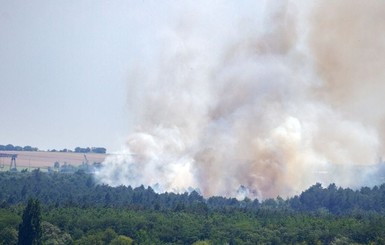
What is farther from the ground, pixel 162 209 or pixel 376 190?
pixel 376 190

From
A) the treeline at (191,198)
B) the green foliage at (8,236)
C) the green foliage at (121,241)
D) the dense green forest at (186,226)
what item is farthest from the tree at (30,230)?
the treeline at (191,198)

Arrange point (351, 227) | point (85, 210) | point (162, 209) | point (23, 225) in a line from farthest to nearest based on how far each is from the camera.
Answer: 1. point (162, 209)
2. point (85, 210)
3. point (351, 227)
4. point (23, 225)

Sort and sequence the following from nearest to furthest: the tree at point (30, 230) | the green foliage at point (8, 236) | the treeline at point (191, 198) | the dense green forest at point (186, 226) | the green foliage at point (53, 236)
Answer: the tree at point (30, 230), the green foliage at point (8, 236), the green foliage at point (53, 236), the dense green forest at point (186, 226), the treeline at point (191, 198)

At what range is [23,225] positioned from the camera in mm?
81188

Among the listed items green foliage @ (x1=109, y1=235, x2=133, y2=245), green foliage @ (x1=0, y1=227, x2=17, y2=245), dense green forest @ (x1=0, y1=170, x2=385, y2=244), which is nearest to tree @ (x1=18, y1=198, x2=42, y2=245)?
green foliage @ (x1=0, y1=227, x2=17, y2=245)

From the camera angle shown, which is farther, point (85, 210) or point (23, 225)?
point (85, 210)

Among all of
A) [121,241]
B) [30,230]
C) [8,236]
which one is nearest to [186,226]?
[121,241]

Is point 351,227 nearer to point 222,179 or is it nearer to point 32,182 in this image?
point 222,179

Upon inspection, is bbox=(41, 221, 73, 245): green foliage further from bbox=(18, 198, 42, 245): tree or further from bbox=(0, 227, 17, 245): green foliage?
bbox=(18, 198, 42, 245): tree

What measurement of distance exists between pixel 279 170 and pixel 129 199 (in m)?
26.7

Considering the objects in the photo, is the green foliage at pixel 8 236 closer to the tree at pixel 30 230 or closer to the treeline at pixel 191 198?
the tree at pixel 30 230

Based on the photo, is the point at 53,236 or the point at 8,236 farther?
the point at 53,236

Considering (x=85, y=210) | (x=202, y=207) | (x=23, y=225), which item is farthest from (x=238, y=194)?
(x=23, y=225)

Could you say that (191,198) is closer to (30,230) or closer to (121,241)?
(121,241)
